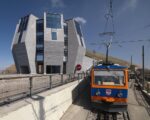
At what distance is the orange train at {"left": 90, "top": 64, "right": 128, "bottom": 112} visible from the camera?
10133 mm

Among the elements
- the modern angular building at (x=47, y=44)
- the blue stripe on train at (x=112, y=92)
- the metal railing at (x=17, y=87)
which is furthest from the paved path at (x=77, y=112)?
the modern angular building at (x=47, y=44)

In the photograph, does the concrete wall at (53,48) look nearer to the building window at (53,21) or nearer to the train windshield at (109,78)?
the building window at (53,21)

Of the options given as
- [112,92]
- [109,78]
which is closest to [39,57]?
[109,78]

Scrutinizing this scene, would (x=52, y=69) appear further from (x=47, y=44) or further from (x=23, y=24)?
(x=23, y=24)

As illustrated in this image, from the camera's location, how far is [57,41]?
49.7 m

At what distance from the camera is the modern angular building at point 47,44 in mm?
49406

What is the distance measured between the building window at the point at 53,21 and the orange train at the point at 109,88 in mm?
40377

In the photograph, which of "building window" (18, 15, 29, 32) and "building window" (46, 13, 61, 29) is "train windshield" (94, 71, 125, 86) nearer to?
"building window" (46, 13, 61, 29)

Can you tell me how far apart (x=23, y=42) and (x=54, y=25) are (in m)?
9.80

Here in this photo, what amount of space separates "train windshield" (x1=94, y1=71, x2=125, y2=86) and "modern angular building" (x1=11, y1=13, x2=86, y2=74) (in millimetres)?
39310

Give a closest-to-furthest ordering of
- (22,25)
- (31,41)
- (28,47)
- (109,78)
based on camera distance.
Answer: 1. (109,78)
2. (28,47)
3. (31,41)
4. (22,25)

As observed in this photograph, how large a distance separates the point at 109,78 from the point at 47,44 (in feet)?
131

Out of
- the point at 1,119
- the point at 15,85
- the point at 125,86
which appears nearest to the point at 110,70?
the point at 125,86

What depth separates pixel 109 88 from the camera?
1048 centimetres
